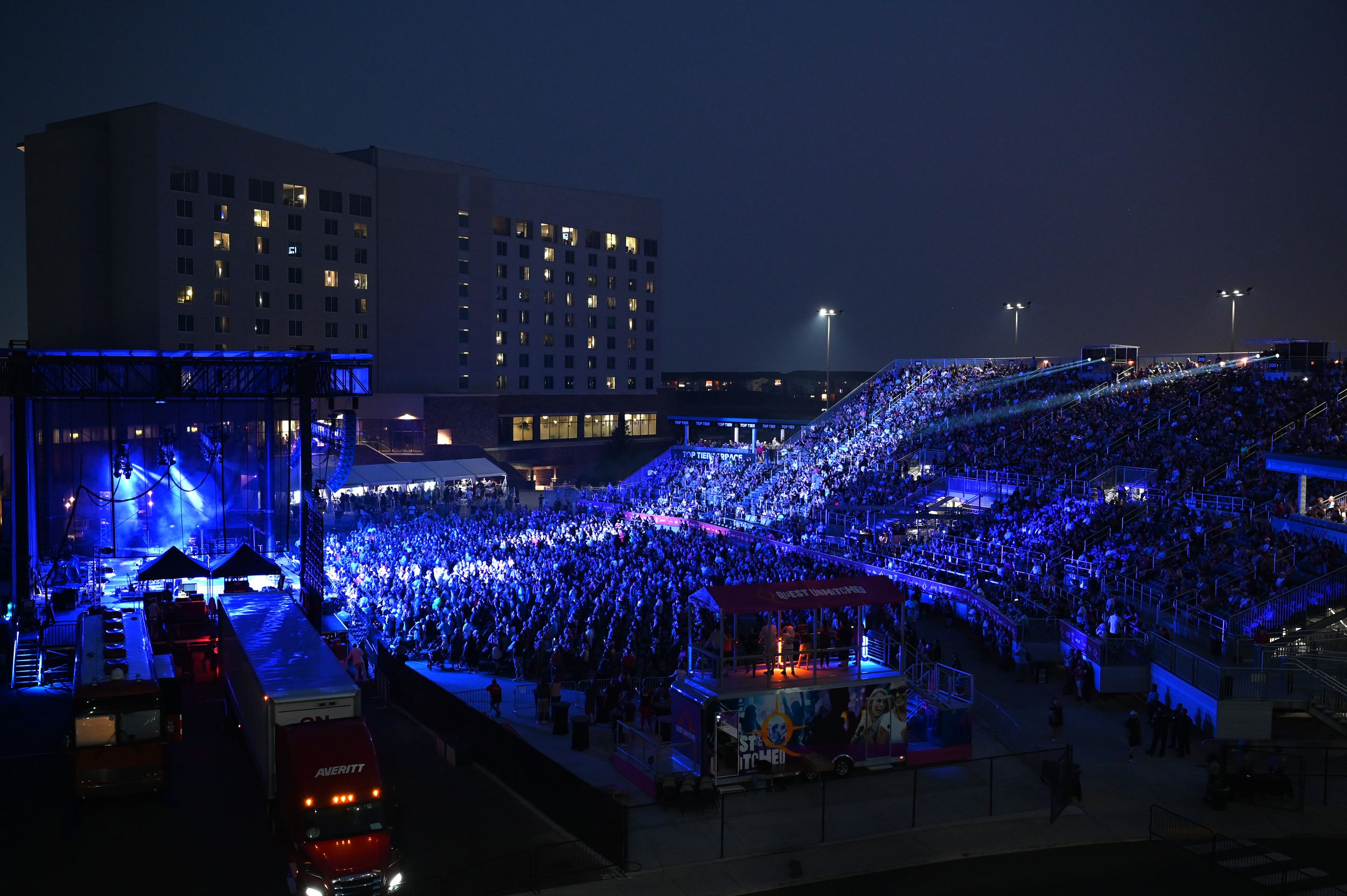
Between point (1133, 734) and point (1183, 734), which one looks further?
point (1183, 734)

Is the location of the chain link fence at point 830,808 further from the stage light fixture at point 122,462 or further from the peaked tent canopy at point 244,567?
the stage light fixture at point 122,462

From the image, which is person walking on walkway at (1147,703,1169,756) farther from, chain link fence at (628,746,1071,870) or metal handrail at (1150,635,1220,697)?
chain link fence at (628,746,1071,870)

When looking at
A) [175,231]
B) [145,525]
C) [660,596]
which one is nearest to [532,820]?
[660,596]

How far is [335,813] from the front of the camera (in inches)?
451

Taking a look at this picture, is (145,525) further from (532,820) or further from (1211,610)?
(1211,610)

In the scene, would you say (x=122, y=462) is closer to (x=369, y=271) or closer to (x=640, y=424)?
(x=369, y=271)

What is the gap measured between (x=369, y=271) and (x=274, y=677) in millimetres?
55434

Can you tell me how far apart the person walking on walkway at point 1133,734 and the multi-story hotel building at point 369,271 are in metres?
45.7

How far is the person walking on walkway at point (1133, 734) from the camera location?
16.9m

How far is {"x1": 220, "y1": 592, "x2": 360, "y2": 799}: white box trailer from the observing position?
13.1 meters

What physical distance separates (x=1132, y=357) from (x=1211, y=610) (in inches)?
1212

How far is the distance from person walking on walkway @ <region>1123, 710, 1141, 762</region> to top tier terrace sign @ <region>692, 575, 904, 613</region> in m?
4.33

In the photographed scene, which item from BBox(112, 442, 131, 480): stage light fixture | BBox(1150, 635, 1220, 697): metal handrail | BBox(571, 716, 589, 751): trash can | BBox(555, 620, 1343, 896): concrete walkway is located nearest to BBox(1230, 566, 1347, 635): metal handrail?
BBox(1150, 635, 1220, 697): metal handrail

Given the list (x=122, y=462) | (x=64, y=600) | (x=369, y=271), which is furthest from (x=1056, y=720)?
(x=369, y=271)
